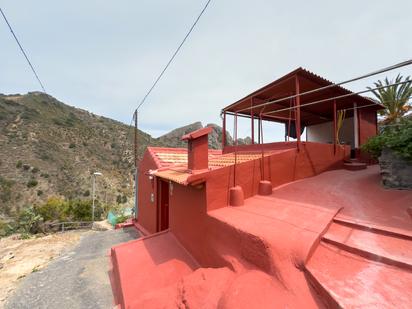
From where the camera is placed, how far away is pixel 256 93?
8.51 meters

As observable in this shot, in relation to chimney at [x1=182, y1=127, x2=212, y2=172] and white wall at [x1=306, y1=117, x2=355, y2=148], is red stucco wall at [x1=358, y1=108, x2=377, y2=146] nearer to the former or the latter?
white wall at [x1=306, y1=117, x2=355, y2=148]

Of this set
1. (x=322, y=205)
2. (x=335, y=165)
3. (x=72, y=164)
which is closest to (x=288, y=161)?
(x=322, y=205)

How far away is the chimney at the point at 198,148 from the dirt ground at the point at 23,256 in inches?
288

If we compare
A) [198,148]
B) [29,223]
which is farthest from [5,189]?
[198,148]

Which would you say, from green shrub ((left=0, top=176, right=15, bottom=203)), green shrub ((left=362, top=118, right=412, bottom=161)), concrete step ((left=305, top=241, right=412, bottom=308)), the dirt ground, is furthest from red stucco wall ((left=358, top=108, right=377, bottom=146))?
green shrub ((left=0, top=176, right=15, bottom=203))

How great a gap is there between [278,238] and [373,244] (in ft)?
4.47

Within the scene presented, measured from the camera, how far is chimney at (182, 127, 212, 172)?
6223 mm

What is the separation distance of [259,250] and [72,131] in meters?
56.0

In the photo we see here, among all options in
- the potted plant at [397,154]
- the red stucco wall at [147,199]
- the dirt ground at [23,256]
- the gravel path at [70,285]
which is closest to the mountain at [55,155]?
the red stucco wall at [147,199]

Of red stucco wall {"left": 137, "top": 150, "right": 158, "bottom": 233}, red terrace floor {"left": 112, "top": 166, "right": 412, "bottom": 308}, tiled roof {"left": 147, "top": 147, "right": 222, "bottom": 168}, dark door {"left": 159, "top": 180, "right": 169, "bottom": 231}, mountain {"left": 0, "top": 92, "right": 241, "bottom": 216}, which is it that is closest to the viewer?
red terrace floor {"left": 112, "top": 166, "right": 412, "bottom": 308}

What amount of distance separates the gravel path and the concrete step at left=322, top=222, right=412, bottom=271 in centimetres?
608

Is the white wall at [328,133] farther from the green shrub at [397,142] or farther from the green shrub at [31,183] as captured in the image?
the green shrub at [31,183]

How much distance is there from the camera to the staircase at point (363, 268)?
222 cm

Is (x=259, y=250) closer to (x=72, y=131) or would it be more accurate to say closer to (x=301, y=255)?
(x=301, y=255)
